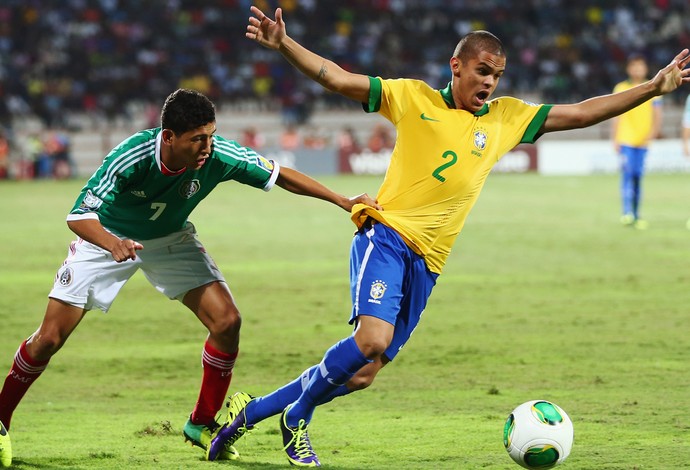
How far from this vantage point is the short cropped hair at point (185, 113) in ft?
18.5

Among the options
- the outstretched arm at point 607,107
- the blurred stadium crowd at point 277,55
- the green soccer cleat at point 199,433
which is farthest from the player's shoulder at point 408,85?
the blurred stadium crowd at point 277,55

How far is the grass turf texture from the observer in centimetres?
622

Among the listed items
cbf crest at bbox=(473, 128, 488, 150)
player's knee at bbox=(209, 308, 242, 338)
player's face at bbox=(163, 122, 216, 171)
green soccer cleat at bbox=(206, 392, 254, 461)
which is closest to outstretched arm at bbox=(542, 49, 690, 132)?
cbf crest at bbox=(473, 128, 488, 150)

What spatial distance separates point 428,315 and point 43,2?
2906 centimetres

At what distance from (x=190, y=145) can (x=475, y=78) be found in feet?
4.99

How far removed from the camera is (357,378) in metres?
5.87

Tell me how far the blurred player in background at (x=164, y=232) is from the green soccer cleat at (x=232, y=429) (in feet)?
0.19

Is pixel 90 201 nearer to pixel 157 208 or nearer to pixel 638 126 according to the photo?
pixel 157 208

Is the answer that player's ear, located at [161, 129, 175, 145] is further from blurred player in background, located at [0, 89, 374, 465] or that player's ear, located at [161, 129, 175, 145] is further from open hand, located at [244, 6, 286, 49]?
open hand, located at [244, 6, 286, 49]

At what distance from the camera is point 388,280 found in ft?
18.6

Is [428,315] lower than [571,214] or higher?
lower

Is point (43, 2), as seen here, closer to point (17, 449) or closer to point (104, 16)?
point (104, 16)

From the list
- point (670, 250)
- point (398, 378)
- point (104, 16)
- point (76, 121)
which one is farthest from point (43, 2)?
point (398, 378)

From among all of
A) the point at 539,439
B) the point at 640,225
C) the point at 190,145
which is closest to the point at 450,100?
the point at 190,145
